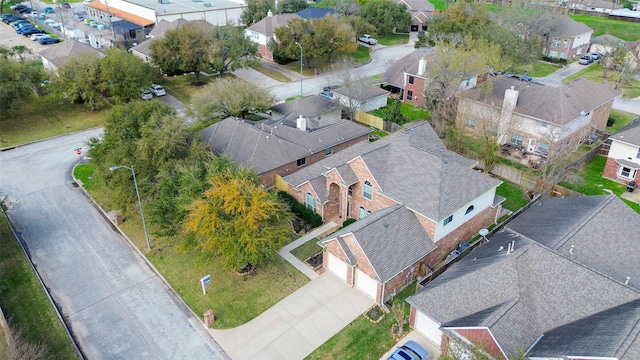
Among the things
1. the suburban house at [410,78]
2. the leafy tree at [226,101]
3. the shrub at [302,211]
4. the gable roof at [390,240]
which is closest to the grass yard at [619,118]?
the suburban house at [410,78]

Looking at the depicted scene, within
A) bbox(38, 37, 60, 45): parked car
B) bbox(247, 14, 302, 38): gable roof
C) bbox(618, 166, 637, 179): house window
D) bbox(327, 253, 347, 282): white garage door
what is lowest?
bbox(327, 253, 347, 282): white garage door

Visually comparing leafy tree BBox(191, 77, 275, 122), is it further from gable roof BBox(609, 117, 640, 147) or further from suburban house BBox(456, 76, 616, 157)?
gable roof BBox(609, 117, 640, 147)

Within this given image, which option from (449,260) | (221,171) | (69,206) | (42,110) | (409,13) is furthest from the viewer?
(409,13)

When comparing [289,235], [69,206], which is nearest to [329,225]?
[289,235]

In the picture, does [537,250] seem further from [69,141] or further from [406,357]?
[69,141]

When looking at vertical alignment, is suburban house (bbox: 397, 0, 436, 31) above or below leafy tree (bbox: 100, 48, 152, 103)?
above

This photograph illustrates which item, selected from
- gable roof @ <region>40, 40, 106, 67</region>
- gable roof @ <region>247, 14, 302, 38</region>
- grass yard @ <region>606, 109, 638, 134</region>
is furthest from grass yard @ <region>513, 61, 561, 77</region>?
gable roof @ <region>40, 40, 106, 67</region>

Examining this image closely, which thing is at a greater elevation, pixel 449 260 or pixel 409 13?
pixel 409 13

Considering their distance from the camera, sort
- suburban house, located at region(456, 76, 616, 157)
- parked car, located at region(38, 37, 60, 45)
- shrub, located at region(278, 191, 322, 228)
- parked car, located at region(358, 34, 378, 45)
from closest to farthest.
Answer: shrub, located at region(278, 191, 322, 228)
suburban house, located at region(456, 76, 616, 157)
parked car, located at region(38, 37, 60, 45)
parked car, located at region(358, 34, 378, 45)
